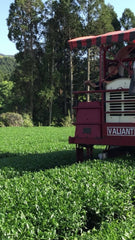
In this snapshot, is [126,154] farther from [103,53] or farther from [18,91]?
[18,91]

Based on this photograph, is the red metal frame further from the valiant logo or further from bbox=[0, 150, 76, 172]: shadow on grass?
bbox=[0, 150, 76, 172]: shadow on grass

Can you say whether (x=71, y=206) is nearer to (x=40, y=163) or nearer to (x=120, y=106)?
(x=120, y=106)

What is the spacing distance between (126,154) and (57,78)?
93.9 feet

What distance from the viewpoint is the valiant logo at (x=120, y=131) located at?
7.04 metres

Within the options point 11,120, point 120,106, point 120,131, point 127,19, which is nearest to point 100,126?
point 120,131

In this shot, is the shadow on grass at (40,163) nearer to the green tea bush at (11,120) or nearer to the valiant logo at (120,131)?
the valiant logo at (120,131)

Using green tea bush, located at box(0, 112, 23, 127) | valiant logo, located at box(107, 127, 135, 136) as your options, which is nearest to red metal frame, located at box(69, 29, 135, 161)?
valiant logo, located at box(107, 127, 135, 136)

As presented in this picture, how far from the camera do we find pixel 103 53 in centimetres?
823

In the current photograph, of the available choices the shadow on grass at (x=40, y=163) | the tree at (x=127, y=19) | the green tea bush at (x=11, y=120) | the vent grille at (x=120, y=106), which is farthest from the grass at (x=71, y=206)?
the tree at (x=127, y=19)

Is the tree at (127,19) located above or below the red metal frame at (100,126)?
above

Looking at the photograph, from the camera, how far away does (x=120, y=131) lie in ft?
23.6

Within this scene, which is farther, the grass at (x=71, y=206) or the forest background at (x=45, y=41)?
the forest background at (x=45, y=41)

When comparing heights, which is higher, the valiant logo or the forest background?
the forest background

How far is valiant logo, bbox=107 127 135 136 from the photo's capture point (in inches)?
277
